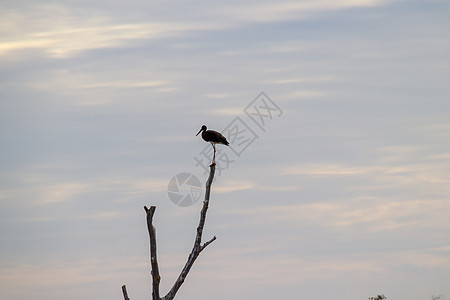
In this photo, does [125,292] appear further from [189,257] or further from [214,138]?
[214,138]

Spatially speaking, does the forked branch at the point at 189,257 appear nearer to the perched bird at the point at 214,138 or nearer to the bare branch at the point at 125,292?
the bare branch at the point at 125,292

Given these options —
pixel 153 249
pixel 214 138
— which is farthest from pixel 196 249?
pixel 214 138

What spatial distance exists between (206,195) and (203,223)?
872mm

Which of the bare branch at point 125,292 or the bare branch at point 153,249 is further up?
the bare branch at point 153,249

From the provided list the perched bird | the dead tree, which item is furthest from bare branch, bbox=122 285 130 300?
the perched bird

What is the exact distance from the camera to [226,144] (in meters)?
35.4

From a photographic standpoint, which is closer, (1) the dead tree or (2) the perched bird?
(1) the dead tree

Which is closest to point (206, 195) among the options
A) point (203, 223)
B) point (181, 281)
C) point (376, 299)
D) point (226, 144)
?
point (203, 223)

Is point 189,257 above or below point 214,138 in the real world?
below

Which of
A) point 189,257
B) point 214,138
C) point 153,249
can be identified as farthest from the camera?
point 214,138

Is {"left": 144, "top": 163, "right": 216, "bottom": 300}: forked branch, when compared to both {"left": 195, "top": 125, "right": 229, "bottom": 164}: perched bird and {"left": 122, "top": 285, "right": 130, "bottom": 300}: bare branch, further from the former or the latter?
{"left": 195, "top": 125, "right": 229, "bottom": 164}: perched bird

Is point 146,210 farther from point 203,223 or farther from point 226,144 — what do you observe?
point 226,144

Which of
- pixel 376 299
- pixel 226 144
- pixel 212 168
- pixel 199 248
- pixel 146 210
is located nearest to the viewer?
pixel 146 210

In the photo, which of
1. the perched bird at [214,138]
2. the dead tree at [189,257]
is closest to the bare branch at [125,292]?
the dead tree at [189,257]
